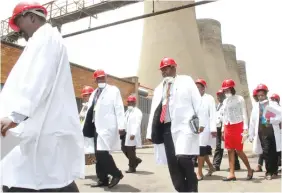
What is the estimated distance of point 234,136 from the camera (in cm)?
693

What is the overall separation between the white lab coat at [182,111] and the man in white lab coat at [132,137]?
3025 mm

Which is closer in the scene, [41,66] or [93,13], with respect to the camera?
[41,66]

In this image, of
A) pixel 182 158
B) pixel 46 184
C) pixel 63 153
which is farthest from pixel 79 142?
pixel 182 158

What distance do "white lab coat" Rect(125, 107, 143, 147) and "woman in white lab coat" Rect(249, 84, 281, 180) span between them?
8.52ft

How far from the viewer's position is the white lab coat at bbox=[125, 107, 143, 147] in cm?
874

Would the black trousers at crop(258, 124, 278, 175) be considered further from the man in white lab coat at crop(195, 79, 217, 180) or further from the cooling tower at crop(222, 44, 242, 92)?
the cooling tower at crop(222, 44, 242, 92)

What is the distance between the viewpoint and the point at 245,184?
638cm

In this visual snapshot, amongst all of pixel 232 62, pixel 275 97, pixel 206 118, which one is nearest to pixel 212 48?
pixel 232 62

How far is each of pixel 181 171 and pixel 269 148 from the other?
3.14 metres

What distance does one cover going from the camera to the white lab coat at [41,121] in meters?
2.58

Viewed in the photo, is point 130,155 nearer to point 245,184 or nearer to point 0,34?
point 245,184

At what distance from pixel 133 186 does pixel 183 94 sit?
2053 millimetres

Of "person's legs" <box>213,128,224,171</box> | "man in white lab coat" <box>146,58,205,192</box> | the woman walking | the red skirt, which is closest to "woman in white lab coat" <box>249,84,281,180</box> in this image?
the woman walking

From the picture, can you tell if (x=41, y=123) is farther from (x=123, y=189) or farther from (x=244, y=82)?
(x=244, y=82)
